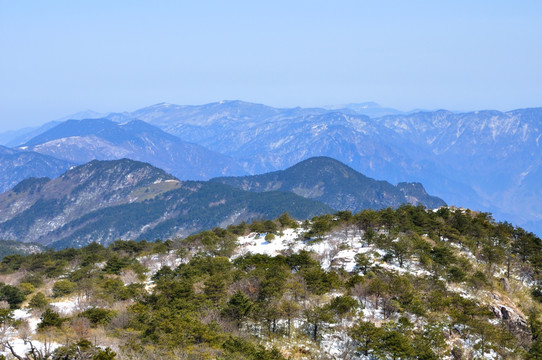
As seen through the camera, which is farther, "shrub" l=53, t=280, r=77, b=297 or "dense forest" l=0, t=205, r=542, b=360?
"shrub" l=53, t=280, r=77, b=297

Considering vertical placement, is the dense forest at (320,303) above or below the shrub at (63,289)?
above

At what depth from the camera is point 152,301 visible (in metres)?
62.1

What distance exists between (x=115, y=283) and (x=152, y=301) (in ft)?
53.2

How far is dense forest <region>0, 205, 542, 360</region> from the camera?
46.6 metres

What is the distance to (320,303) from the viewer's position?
61656mm

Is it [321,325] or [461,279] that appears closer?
[321,325]

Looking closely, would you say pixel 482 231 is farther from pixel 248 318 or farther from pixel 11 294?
pixel 11 294

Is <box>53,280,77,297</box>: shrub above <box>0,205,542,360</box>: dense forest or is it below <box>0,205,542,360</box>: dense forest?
below

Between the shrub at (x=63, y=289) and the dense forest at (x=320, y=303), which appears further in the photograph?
the shrub at (x=63, y=289)

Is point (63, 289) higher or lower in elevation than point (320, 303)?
lower

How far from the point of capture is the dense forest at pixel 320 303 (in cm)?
4656

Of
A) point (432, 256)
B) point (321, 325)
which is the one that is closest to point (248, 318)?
point (321, 325)

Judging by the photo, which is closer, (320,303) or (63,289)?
(320,303)

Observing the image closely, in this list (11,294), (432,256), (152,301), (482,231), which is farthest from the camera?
(482,231)
